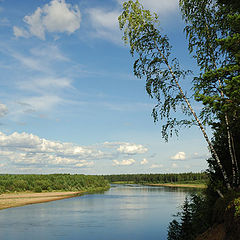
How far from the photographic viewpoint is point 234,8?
12.8m

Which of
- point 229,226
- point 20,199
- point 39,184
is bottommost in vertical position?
point 20,199

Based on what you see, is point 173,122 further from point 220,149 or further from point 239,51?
point 220,149

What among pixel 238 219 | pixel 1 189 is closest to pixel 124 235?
pixel 238 219

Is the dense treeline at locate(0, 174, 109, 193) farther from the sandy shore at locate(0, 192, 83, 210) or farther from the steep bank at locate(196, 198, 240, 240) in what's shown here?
the steep bank at locate(196, 198, 240, 240)

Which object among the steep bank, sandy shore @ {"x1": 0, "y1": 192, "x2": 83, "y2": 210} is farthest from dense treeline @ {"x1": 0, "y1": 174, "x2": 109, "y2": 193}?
the steep bank

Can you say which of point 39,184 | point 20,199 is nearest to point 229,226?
point 20,199

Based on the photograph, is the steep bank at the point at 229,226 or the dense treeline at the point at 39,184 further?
the dense treeline at the point at 39,184

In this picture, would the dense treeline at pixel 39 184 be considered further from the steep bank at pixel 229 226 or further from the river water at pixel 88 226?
the steep bank at pixel 229 226

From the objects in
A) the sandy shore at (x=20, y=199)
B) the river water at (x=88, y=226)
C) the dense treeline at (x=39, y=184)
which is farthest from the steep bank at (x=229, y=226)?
the dense treeline at (x=39, y=184)

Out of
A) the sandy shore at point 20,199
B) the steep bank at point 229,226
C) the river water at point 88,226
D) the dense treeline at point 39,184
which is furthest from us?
the dense treeline at point 39,184

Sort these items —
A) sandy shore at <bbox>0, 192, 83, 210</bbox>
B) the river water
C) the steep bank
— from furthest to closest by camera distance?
sandy shore at <bbox>0, 192, 83, 210</bbox>
the river water
the steep bank

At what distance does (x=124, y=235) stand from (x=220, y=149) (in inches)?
803

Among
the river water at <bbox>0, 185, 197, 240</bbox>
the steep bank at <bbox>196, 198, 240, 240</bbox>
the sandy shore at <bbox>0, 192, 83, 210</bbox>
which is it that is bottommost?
the sandy shore at <bbox>0, 192, 83, 210</bbox>

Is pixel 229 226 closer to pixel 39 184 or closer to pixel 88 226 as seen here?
pixel 88 226
